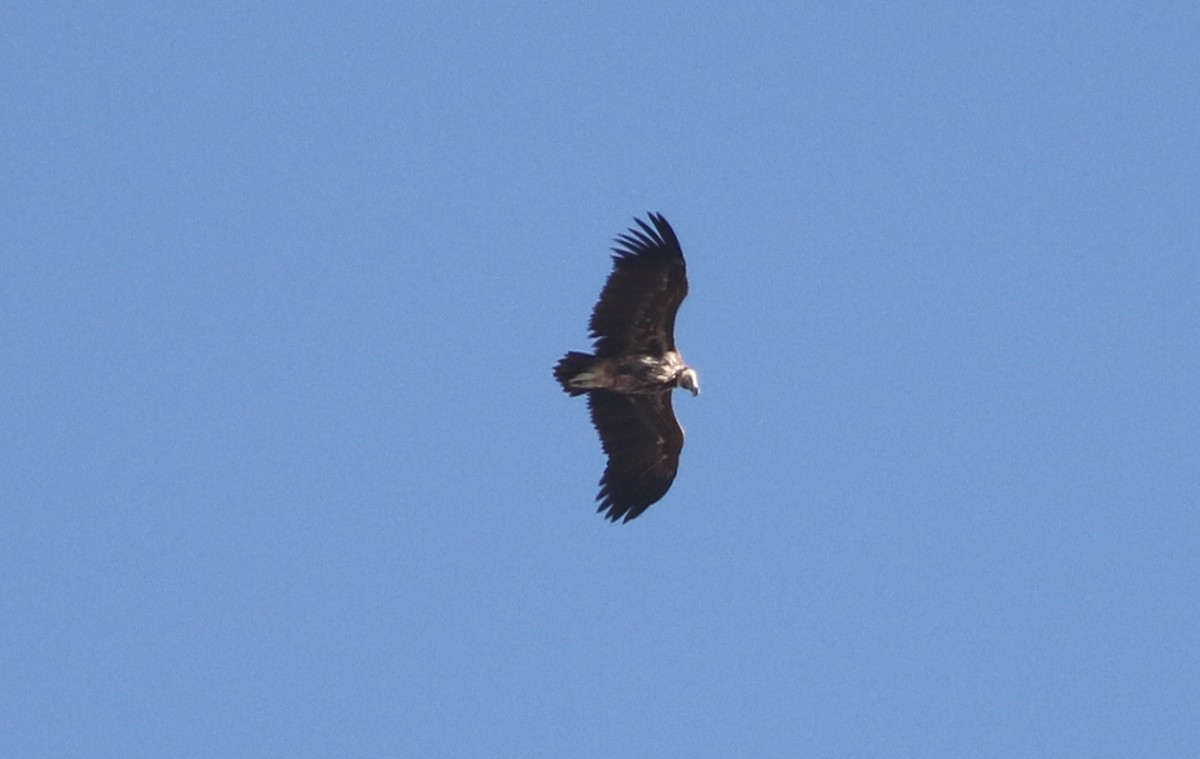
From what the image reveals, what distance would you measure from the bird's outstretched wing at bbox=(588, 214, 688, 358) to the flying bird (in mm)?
13

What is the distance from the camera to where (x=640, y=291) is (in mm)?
33000

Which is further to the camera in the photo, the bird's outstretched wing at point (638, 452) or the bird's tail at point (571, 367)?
the bird's outstretched wing at point (638, 452)

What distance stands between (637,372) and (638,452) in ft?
5.87

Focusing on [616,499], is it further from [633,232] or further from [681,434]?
[633,232]

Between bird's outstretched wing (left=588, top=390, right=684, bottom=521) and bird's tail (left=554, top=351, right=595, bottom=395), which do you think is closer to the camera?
bird's tail (left=554, top=351, right=595, bottom=395)

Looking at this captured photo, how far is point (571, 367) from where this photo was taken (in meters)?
32.8

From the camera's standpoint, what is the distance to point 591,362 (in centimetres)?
3300

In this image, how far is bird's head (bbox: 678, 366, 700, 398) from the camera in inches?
1330

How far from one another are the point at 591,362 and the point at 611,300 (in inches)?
33.7

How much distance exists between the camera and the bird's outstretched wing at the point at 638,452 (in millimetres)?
34562

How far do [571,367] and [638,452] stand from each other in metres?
2.49

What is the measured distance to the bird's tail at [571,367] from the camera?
108ft

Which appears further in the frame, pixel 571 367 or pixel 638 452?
pixel 638 452

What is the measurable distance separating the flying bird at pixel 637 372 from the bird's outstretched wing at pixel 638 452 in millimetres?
14
